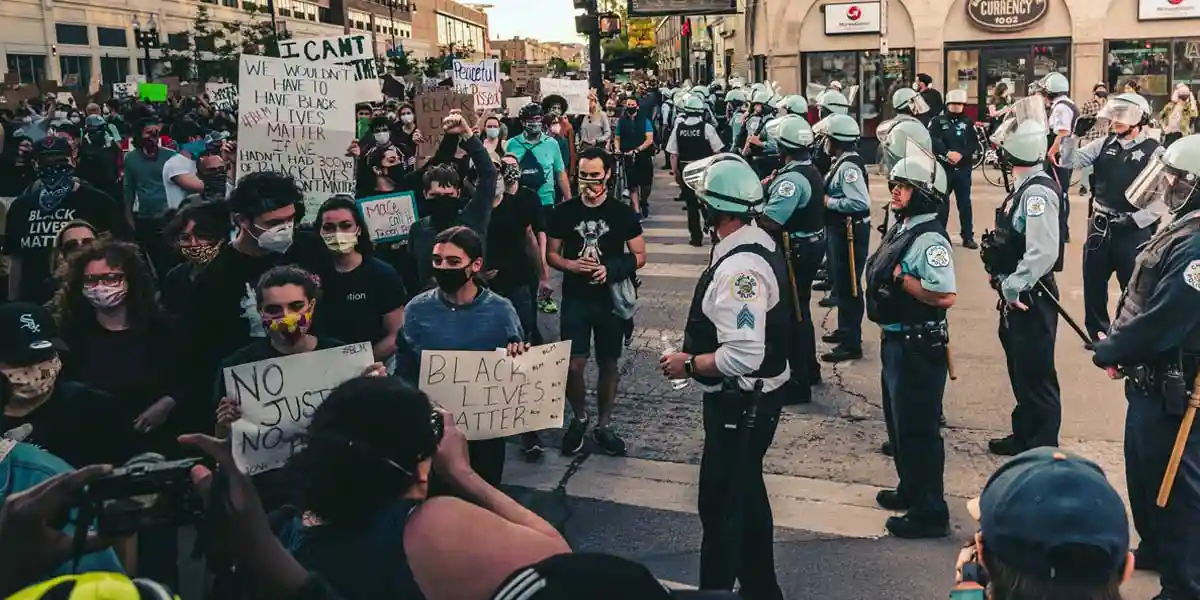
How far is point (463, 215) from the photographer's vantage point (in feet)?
22.2

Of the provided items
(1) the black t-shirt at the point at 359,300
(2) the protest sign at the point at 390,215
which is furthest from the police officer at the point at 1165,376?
(2) the protest sign at the point at 390,215

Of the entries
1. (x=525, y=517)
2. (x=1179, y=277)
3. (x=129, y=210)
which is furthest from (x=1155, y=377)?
(x=129, y=210)

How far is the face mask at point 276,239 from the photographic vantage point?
480 centimetres

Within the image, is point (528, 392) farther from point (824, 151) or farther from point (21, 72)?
point (21, 72)

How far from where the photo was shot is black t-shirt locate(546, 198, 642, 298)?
21.2 ft

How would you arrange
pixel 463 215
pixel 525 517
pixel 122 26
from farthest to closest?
pixel 122 26, pixel 463 215, pixel 525 517

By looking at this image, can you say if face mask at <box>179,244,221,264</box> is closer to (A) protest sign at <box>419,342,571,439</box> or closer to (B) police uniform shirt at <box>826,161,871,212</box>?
(A) protest sign at <box>419,342,571,439</box>

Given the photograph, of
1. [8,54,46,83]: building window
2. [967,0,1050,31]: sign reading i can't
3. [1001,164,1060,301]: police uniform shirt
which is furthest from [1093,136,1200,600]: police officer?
[8,54,46,83]: building window

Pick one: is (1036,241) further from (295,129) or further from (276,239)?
(295,129)

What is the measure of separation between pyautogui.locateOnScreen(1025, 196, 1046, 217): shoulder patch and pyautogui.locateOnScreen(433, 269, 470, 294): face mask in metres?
3.13

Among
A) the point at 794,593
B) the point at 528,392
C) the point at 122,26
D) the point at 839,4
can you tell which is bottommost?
the point at 794,593

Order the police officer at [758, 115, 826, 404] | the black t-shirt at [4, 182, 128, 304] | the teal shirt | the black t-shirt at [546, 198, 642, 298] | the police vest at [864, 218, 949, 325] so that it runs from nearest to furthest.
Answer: the police vest at [864, 218, 949, 325], the black t-shirt at [546, 198, 642, 298], the black t-shirt at [4, 182, 128, 304], the police officer at [758, 115, 826, 404], the teal shirt

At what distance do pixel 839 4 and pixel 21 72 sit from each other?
34.6 meters

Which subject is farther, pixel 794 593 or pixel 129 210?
pixel 129 210
